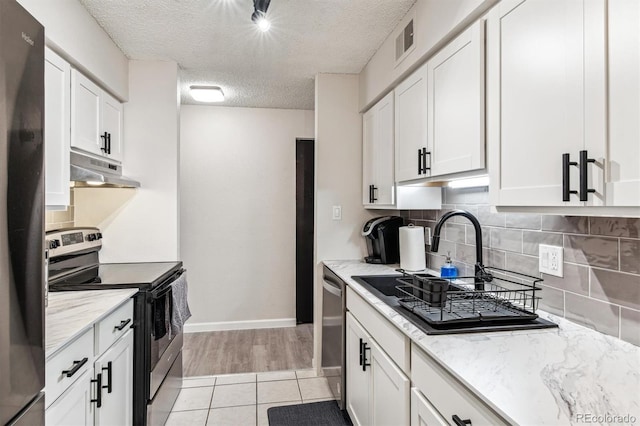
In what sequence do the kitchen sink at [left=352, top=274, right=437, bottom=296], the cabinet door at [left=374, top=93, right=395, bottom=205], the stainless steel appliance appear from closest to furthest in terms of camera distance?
the stainless steel appliance, the kitchen sink at [left=352, top=274, right=437, bottom=296], the cabinet door at [left=374, top=93, right=395, bottom=205]

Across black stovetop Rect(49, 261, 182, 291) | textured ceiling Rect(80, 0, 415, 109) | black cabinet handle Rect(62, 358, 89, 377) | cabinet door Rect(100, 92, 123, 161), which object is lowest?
black cabinet handle Rect(62, 358, 89, 377)

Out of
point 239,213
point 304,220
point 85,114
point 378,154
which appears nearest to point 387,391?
point 378,154

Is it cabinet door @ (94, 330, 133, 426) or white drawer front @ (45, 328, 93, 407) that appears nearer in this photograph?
white drawer front @ (45, 328, 93, 407)

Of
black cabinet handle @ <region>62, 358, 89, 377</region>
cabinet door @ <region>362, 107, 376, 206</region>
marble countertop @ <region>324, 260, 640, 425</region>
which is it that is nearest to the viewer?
marble countertop @ <region>324, 260, 640, 425</region>

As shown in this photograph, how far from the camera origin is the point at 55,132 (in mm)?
1829

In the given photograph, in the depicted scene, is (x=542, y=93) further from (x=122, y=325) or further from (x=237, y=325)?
(x=237, y=325)

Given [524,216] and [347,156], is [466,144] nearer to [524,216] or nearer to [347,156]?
[524,216]

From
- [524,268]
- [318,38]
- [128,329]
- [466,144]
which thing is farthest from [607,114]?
[128,329]

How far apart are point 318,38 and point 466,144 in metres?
1.39

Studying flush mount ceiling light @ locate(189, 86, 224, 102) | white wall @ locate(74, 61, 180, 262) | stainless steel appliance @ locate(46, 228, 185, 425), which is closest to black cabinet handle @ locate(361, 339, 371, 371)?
stainless steel appliance @ locate(46, 228, 185, 425)

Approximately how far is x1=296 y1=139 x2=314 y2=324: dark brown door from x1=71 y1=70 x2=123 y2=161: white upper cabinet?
195cm

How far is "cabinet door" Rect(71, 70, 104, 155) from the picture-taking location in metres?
2.04

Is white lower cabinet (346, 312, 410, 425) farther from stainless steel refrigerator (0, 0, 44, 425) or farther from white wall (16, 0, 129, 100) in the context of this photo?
white wall (16, 0, 129, 100)

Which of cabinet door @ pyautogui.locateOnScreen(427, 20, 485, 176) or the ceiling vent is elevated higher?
the ceiling vent
